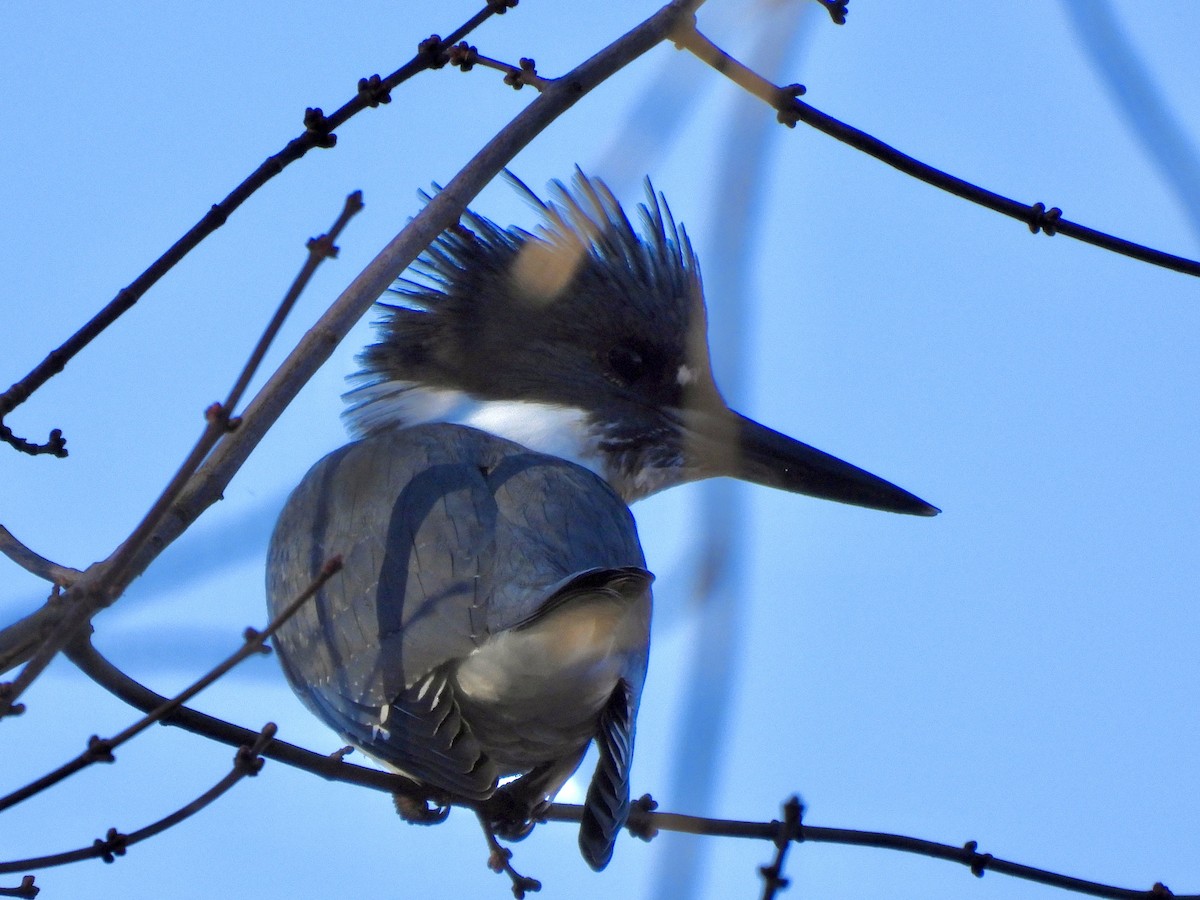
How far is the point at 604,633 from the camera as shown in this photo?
7.66 feet

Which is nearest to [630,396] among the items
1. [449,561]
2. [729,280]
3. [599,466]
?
[599,466]

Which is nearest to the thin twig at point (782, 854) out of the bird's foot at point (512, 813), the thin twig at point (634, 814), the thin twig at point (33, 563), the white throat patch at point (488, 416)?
the thin twig at point (634, 814)

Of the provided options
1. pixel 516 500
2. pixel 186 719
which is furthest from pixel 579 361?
pixel 186 719

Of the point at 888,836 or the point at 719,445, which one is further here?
the point at 719,445

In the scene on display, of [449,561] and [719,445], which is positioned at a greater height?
[719,445]

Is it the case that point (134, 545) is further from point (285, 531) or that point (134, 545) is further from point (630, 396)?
point (630, 396)

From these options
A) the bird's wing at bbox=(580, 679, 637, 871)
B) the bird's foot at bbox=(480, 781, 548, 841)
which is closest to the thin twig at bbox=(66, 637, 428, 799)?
the bird's wing at bbox=(580, 679, 637, 871)

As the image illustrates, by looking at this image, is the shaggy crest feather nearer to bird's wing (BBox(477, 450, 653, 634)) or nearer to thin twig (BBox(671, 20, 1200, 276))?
bird's wing (BBox(477, 450, 653, 634))

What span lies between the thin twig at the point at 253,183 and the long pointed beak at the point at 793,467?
164 centimetres

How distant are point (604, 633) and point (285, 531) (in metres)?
1.04

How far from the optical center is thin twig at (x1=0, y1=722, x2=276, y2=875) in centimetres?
164

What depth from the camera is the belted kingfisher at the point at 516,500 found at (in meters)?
2.39

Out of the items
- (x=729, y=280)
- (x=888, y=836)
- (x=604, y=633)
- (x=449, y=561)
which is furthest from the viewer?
(x=449, y=561)

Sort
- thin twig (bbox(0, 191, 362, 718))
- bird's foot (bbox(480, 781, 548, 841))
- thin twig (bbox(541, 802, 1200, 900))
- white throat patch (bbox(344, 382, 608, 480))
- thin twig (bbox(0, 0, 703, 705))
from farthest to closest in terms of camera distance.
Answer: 1. white throat patch (bbox(344, 382, 608, 480))
2. bird's foot (bbox(480, 781, 548, 841))
3. thin twig (bbox(541, 802, 1200, 900))
4. thin twig (bbox(0, 0, 703, 705))
5. thin twig (bbox(0, 191, 362, 718))
